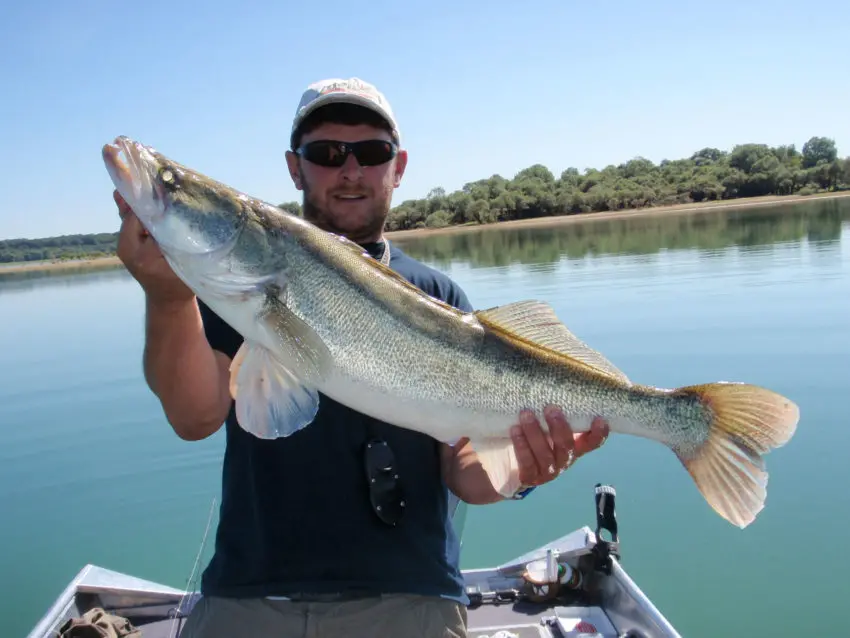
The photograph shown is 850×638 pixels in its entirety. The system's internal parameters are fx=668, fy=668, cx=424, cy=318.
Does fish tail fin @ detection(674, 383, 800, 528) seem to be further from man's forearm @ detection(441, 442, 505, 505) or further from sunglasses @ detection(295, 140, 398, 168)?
sunglasses @ detection(295, 140, 398, 168)

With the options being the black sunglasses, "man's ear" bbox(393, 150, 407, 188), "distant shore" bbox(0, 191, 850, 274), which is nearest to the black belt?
the black sunglasses

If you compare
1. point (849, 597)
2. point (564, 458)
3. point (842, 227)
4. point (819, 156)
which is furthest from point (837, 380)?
point (819, 156)

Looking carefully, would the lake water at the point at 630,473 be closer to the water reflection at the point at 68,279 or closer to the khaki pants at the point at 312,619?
the khaki pants at the point at 312,619

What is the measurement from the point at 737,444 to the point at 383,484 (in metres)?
1.61

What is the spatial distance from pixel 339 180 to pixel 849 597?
631 centimetres

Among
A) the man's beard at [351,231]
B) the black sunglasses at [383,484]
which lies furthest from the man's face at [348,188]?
the black sunglasses at [383,484]

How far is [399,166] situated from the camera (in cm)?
391

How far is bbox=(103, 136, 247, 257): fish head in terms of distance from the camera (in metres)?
2.56

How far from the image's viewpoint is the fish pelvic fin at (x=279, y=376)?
8.94 ft

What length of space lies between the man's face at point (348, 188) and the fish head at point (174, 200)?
817 millimetres

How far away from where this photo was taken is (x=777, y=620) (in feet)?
20.4

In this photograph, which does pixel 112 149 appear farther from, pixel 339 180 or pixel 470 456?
pixel 470 456

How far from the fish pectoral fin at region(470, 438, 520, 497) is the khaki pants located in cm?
65

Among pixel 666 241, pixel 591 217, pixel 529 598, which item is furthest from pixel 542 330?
pixel 591 217
